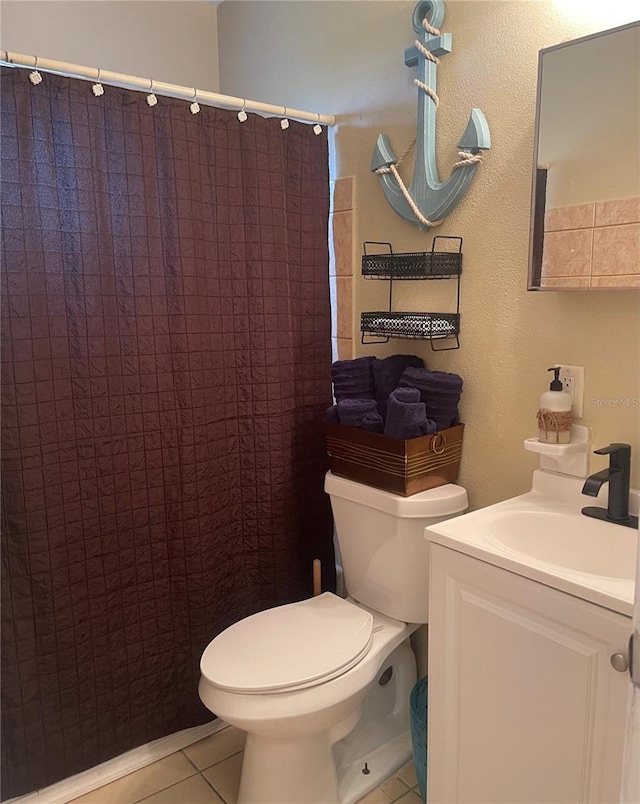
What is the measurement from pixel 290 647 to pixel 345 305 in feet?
3.41

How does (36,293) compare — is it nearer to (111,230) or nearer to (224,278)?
(111,230)

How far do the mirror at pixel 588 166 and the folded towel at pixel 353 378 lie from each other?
0.53 metres

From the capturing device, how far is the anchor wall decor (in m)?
1.61

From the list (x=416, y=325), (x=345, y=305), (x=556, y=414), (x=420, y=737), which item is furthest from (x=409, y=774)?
(x=345, y=305)

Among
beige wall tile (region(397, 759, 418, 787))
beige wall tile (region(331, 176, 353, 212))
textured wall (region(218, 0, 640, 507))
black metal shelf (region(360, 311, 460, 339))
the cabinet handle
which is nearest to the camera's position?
the cabinet handle

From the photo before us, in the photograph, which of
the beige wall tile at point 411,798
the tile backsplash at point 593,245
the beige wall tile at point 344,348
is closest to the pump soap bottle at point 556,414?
the tile backsplash at point 593,245

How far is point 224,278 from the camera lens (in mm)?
1828

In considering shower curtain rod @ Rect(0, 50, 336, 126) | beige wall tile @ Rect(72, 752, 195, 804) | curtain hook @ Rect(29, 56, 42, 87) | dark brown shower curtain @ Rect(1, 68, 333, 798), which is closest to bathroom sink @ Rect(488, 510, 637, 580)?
dark brown shower curtain @ Rect(1, 68, 333, 798)

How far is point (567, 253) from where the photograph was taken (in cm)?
143

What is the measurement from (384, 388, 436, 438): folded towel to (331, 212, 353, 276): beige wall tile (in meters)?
0.56

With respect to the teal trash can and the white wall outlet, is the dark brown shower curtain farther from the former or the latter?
the white wall outlet

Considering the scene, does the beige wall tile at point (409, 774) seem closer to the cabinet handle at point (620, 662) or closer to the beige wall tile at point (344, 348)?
the cabinet handle at point (620, 662)

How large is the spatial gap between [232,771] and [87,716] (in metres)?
0.44

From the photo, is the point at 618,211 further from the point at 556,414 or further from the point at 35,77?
the point at 35,77
